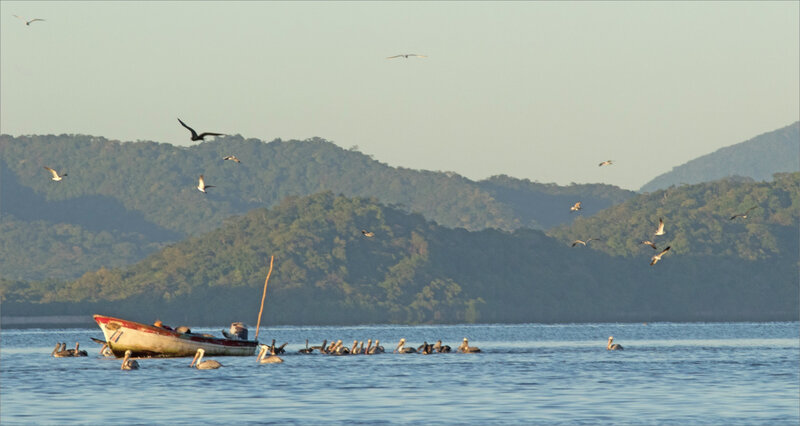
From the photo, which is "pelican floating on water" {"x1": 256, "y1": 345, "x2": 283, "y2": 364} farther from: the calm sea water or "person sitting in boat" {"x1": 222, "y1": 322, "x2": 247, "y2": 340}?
"person sitting in boat" {"x1": 222, "y1": 322, "x2": 247, "y2": 340}

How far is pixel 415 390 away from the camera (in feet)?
241

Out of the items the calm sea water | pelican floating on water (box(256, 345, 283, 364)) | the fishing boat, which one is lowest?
the calm sea water

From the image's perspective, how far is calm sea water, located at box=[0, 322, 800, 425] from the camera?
2313 inches

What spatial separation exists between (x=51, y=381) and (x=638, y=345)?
71149mm

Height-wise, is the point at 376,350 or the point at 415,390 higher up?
the point at 376,350

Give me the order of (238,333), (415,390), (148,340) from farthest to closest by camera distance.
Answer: (238,333) < (148,340) < (415,390)

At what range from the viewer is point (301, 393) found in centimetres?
7181

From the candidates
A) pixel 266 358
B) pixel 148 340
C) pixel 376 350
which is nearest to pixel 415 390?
pixel 266 358

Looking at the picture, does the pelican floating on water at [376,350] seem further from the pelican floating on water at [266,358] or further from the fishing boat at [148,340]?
the fishing boat at [148,340]

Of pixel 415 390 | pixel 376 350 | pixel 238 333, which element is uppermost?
pixel 238 333

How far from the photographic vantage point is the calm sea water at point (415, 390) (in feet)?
193

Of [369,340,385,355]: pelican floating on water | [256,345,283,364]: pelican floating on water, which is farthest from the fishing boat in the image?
[369,340,385,355]: pelican floating on water

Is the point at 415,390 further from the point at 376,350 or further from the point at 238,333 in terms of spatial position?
the point at 376,350

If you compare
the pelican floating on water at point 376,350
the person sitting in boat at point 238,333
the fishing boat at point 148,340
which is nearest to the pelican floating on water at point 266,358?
the fishing boat at point 148,340
